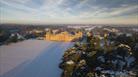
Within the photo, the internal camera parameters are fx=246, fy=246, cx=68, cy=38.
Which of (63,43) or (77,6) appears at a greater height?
(77,6)

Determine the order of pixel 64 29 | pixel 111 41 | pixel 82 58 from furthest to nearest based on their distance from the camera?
pixel 64 29 < pixel 111 41 < pixel 82 58

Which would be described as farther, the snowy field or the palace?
the palace

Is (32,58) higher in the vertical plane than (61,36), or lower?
lower

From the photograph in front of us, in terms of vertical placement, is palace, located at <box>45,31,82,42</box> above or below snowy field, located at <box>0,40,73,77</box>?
above

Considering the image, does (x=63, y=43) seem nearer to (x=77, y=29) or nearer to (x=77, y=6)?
(x=77, y=29)

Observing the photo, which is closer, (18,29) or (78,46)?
(78,46)

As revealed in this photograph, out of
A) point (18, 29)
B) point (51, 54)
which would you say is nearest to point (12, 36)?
point (18, 29)

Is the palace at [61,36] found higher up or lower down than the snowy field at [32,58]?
higher up

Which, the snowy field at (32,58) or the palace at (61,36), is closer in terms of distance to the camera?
the snowy field at (32,58)
